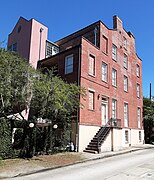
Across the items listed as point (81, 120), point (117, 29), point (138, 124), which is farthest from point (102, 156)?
point (117, 29)

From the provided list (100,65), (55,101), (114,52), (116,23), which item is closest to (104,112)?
(100,65)

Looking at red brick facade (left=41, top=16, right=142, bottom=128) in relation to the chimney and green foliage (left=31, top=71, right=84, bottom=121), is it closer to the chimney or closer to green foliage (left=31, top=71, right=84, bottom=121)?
the chimney

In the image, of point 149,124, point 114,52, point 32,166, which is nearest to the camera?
point 32,166

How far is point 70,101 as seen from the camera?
1605 centimetres

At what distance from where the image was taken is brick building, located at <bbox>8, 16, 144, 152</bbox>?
18219 millimetres

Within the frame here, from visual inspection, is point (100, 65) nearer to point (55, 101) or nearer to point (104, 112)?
point (104, 112)

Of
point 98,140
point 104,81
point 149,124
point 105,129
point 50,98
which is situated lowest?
point 98,140

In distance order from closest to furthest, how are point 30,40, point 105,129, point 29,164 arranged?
point 29,164, point 105,129, point 30,40

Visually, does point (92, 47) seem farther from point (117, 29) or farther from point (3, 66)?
point (3, 66)

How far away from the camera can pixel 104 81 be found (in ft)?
69.8

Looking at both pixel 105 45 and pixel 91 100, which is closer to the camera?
A: pixel 91 100

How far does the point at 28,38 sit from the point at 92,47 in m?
7.04

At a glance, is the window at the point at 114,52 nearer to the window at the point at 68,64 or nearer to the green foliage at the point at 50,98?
the window at the point at 68,64

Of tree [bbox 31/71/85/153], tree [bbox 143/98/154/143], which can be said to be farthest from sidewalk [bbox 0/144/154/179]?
tree [bbox 143/98/154/143]
